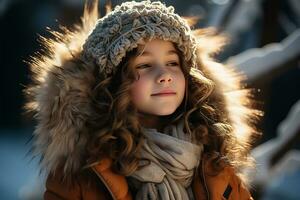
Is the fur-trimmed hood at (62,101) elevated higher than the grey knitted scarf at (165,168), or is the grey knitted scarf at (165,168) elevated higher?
the fur-trimmed hood at (62,101)

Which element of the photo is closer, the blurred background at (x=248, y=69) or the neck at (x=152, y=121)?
the neck at (x=152, y=121)

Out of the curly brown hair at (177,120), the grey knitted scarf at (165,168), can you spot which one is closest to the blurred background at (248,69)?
the curly brown hair at (177,120)

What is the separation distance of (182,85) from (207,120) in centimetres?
19

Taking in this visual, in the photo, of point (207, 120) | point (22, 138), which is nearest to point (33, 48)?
point (22, 138)

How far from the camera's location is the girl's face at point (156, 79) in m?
1.80

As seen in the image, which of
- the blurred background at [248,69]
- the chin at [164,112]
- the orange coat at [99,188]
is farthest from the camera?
the blurred background at [248,69]

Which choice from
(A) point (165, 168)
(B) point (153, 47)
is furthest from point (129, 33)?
(A) point (165, 168)

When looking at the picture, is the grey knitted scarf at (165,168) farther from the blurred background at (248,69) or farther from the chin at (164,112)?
the blurred background at (248,69)

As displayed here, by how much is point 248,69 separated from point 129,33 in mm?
1752

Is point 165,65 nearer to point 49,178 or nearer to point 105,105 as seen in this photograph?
point 105,105

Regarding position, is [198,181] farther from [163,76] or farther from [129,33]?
[129,33]

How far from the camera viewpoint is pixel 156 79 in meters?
1.79

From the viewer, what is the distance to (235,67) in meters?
3.33

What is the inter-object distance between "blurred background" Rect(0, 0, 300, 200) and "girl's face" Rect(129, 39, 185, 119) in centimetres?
45
